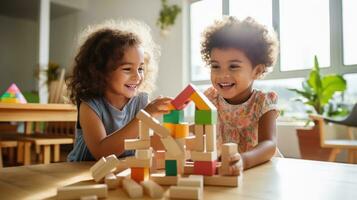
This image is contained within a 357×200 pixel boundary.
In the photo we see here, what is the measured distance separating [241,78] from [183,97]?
446mm

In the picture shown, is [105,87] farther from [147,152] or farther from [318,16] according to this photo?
[318,16]

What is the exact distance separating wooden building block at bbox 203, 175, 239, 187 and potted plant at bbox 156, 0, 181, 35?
13.3ft

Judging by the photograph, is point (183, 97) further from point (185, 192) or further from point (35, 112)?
point (35, 112)

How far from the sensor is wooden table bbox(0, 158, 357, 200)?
49 centimetres

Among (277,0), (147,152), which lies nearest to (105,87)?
(147,152)

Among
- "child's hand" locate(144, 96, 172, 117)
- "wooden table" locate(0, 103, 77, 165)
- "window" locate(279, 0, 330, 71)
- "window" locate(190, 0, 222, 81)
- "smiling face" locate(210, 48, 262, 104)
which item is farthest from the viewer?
"window" locate(190, 0, 222, 81)

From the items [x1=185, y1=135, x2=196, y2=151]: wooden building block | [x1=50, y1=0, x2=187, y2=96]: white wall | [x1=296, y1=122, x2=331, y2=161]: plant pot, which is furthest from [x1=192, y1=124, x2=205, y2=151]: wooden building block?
[x1=50, y1=0, x2=187, y2=96]: white wall

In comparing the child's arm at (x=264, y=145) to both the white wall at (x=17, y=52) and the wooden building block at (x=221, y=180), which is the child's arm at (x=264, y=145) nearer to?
the wooden building block at (x=221, y=180)

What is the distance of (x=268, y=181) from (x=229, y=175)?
7cm

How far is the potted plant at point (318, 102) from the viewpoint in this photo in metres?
2.82

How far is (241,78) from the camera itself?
996 millimetres

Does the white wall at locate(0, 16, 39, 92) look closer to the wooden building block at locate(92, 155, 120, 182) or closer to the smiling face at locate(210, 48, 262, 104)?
the smiling face at locate(210, 48, 262, 104)

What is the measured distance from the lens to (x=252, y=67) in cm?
107

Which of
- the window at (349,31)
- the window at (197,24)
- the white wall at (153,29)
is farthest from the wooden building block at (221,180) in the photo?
the window at (197,24)
